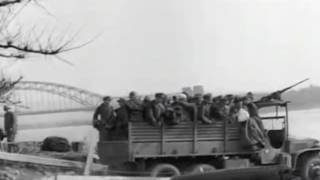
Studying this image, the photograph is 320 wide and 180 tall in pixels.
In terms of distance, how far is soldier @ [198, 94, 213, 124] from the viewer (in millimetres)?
18491

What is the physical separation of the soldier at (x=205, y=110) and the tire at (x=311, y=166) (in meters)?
2.18

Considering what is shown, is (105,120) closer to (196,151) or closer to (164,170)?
(164,170)

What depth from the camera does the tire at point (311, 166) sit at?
1839 centimetres

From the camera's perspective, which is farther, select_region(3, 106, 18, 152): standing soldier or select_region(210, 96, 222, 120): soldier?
select_region(3, 106, 18, 152): standing soldier

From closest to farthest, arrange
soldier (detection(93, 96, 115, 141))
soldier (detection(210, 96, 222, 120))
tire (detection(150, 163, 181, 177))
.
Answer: tire (detection(150, 163, 181, 177)), soldier (detection(93, 96, 115, 141)), soldier (detection(210, 96, 222, 120))

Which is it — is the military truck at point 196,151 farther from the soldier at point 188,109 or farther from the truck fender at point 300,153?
the soldier at point 188,109

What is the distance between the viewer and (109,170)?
710 inches

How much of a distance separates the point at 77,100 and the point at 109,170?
16817 mm

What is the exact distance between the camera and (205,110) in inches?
732

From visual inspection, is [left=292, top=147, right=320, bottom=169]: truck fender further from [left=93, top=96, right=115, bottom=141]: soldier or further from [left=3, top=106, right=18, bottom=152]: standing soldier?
[left=3, top=106, right=18, bottom=152]: standing soldier

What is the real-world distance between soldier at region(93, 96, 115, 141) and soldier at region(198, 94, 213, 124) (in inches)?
72.5

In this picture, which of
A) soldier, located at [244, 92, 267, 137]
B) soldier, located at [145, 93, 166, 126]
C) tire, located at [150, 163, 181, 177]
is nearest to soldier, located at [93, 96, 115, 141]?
soldier, located at [145, 93, 166, 126]

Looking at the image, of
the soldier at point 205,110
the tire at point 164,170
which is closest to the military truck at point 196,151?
the tire at point 164,170

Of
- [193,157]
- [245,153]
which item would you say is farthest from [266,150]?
[193,157]
